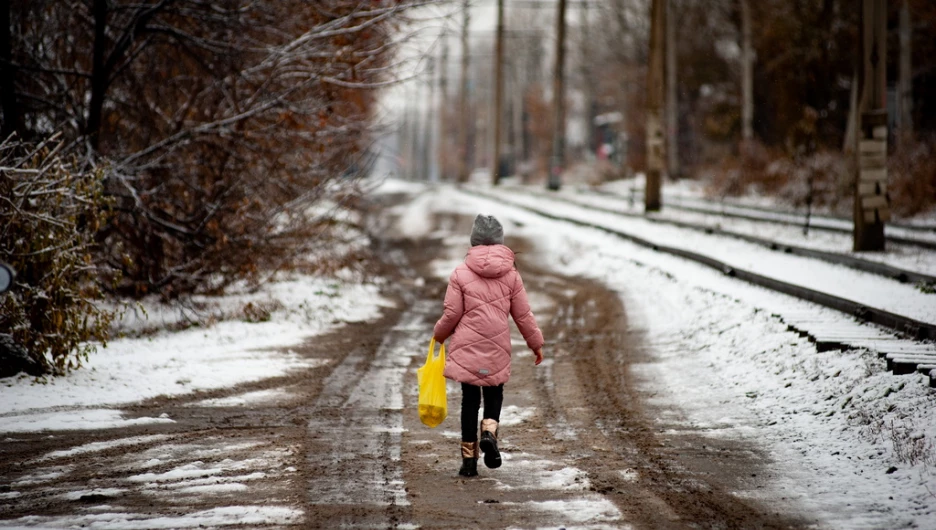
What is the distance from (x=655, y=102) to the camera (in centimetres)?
2875

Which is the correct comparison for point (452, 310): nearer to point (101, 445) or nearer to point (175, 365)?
point (101, 445)

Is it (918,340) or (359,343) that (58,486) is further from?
(918,340)

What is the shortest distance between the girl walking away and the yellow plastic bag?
0.18 metres

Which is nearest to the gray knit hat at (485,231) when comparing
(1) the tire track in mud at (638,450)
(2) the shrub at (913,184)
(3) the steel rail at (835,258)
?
(1) the tire track in mud at (638,450)

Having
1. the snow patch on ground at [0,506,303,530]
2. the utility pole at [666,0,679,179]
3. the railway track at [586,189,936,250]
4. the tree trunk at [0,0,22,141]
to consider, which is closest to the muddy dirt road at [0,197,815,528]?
the snow patch on ground at [0,506,303,530]

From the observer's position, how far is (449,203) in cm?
3881

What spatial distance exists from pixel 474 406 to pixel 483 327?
572 mm

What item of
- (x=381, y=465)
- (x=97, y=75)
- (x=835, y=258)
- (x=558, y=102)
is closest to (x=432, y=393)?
(x=381, y=465)

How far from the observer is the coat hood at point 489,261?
6.73 m

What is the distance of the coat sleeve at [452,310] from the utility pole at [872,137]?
42.7 feet

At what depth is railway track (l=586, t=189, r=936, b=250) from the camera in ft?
63.8

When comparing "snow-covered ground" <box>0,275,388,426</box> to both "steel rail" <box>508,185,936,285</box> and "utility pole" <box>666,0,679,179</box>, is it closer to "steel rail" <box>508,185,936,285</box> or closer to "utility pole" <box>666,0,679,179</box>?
"steel rail" <box>508,185,936,285</box>

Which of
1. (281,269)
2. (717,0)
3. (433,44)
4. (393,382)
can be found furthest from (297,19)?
(717,0)

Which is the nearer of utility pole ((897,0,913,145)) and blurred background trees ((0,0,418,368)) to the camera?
blurred background trees ((0,0,418,368))
